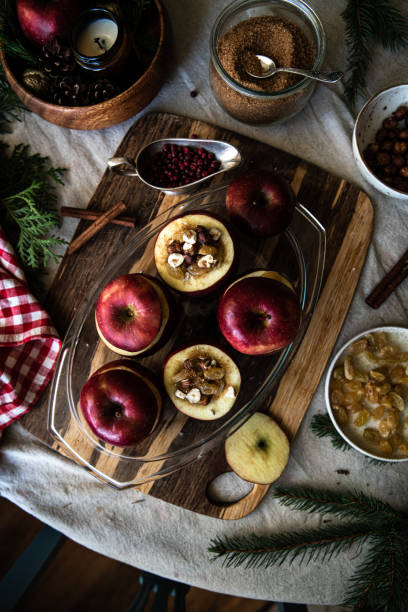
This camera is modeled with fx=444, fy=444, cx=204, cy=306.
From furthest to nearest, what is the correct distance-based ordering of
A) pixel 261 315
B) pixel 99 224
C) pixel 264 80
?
pixel 99 224 → pixel 264 80 → pixel 261 315

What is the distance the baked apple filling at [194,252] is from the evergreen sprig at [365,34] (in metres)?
0.51

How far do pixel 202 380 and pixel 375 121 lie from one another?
0.70m

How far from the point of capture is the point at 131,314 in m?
0.82

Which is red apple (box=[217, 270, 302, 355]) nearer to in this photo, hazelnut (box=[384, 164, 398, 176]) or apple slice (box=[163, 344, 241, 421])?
apple slice (box=[163, 344, 241, 421])

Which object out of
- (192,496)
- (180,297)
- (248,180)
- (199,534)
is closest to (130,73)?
(248,180)

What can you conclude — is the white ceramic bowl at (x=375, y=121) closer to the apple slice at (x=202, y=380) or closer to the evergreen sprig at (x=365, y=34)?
the evergreen sprig at (x=365, y=34)

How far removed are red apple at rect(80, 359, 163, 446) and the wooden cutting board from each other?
22 cm

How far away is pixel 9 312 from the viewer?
39.4 inches

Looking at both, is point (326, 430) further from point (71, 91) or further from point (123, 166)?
point (71, 91)

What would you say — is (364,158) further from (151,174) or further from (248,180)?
(151,174)

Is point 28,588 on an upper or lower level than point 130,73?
lower

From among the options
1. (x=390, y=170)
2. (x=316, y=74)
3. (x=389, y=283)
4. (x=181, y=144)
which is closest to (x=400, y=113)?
(x=390, y=170)

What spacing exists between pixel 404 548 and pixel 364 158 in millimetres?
843

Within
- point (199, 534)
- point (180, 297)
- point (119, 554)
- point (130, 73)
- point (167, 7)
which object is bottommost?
point (119, 554)
